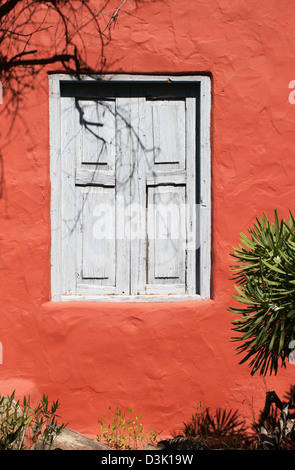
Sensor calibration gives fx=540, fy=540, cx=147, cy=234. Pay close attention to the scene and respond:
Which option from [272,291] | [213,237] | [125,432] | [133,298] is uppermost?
[213,237]

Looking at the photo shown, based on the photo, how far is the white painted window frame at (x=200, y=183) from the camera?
374 centimetres

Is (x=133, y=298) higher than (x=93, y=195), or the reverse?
(x=93, y=195)

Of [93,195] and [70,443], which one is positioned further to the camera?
[93,195]

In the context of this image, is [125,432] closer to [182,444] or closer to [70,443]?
[182,444]

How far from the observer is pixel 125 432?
3.63 metres

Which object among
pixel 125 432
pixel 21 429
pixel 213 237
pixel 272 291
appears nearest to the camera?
pixel 272 291

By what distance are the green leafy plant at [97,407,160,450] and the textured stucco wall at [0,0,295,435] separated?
0.06 meters

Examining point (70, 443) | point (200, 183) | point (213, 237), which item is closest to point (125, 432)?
point (70, 443)

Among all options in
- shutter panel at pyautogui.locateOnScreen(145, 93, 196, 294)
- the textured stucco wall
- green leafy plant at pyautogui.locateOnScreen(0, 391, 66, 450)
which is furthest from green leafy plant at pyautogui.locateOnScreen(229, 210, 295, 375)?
green leafy plant at pyautogui.locateOnScreen(0, 391, 66, 450)

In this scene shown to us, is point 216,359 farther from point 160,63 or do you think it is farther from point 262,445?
point 160,63

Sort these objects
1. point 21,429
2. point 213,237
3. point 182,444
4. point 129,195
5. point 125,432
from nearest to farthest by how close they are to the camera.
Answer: point 21,429, point 182,444, point 125,432, point 213,237, point 129,195

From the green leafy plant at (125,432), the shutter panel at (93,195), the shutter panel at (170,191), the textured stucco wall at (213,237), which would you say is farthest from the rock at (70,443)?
the shutter panel at (170,191)

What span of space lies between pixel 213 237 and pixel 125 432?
145 cm
